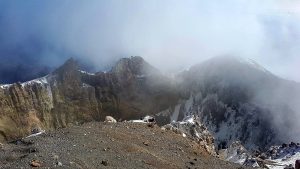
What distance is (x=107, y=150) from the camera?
40.8 metres

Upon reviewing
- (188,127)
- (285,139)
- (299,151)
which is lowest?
(285,139)

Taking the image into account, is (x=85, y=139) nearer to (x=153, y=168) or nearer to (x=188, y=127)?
(x=153, y=168)

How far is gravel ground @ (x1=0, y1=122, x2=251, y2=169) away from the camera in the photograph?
36406 mm

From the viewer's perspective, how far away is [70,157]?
3678 centimetres

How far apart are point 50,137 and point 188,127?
38881mm

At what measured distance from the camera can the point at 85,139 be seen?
4266cm

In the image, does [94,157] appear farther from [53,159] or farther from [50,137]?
[50,137]

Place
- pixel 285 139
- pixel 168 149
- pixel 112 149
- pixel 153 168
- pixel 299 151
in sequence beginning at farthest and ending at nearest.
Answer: pixel 285 139 < pixel 299 151 < pixel 168 149 < pixel 112 149 < pixel 153 168

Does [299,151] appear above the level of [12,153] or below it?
below

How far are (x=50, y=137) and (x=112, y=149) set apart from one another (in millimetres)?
4712

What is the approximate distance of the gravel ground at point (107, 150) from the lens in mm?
36406

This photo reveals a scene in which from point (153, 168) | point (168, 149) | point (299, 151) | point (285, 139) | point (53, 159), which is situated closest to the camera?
point (53, 159)

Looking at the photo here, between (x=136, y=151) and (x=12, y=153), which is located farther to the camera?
(x=136, y=151)

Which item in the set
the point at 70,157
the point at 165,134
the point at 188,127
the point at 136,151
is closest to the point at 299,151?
the point at 188,127
